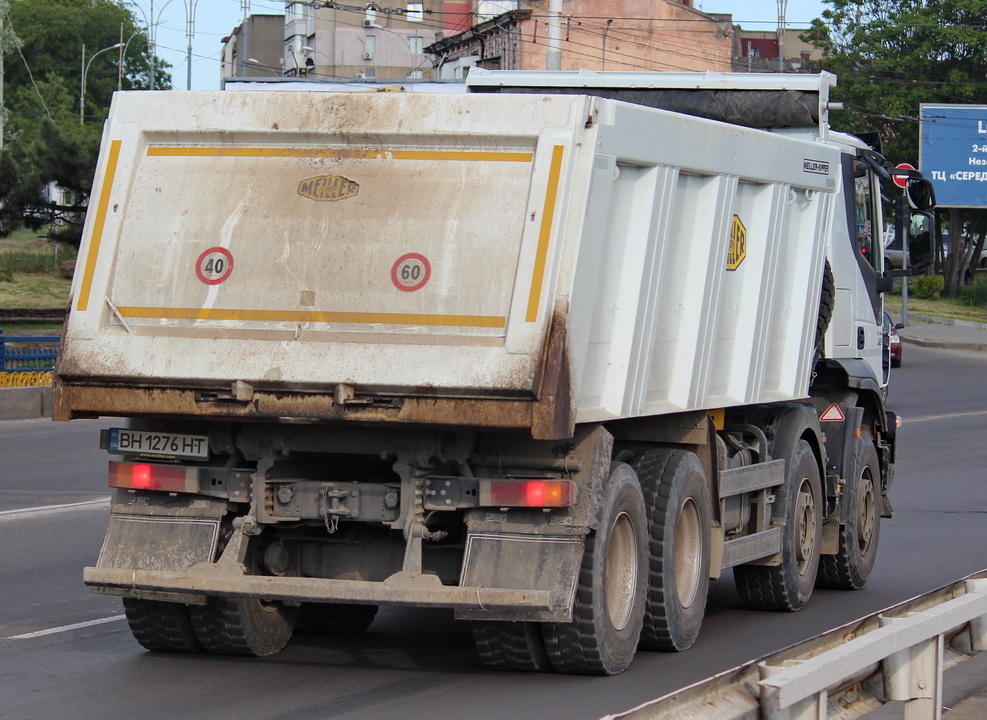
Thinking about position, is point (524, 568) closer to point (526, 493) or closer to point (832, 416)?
point (526, 493)

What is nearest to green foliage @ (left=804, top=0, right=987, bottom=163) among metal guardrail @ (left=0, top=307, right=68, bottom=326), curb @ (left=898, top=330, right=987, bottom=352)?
curb @ (left=898, top=330, right=987, bottom=352)

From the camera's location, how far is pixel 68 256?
5441 cm

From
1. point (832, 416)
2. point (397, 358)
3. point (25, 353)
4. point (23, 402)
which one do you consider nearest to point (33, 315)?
point (25, 353)

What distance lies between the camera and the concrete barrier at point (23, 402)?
21.8m

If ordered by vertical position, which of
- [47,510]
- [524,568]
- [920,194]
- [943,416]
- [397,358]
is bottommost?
[943,416]

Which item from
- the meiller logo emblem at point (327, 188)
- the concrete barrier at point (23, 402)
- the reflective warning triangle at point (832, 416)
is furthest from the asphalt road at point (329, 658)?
the concrete barrier at point (23, 402)

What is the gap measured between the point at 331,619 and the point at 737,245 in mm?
3062

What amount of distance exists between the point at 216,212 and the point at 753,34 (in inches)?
4378

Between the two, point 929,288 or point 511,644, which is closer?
point 511,644

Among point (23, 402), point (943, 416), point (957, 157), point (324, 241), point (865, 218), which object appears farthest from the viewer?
point (957, 157)

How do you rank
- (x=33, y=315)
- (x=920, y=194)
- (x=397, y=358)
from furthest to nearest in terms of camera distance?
(x=33, y=315) → (x=920, y=194) → (x=397, y=358)

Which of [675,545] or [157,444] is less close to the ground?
[157,444]

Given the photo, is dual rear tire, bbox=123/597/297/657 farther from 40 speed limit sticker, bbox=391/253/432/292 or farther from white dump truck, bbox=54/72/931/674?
40 speed limit sticker, bbox=391/253/432/292

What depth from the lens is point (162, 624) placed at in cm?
779
